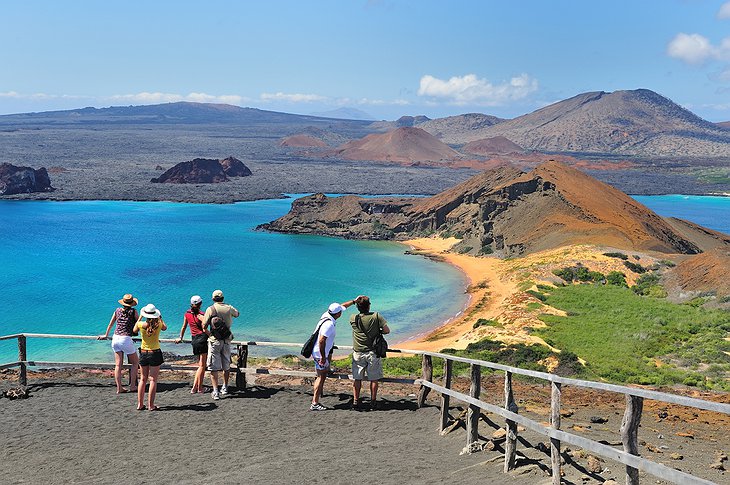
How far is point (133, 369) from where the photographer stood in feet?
42.6

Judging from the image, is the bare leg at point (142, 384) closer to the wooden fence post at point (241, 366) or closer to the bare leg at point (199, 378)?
the bare leg at point (199, 378)

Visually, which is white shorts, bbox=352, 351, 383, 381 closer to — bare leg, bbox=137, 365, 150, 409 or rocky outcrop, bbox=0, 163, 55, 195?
bare leg, bbox=137, 365, 150, 409

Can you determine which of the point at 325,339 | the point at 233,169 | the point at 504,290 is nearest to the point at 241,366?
the point at 325,339

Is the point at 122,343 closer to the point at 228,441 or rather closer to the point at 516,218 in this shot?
the point at 228,441

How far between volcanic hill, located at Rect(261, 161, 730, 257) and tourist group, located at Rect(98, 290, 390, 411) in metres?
35.3

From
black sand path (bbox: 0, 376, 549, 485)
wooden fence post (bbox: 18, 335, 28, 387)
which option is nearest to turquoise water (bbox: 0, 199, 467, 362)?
wooden fence post (bbox: 18, 335, 28, 387)

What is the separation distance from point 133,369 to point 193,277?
30708 mm

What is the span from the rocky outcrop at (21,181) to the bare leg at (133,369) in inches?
3781

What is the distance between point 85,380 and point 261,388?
3.99 m

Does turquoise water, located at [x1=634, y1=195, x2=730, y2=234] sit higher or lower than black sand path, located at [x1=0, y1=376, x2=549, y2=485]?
lower

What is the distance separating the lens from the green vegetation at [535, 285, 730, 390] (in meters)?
20.1

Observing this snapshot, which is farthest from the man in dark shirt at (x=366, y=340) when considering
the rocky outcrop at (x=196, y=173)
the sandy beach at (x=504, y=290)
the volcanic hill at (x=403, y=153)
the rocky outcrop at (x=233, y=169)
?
the volcanic hill at (x=403, y=153)

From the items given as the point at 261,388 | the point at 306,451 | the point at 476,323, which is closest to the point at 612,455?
the point at 306,451

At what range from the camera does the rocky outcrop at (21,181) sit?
97562mm
